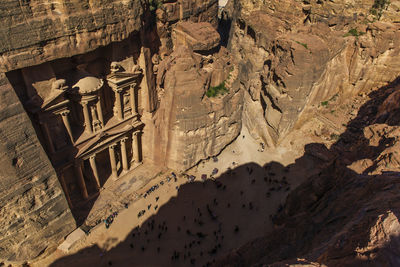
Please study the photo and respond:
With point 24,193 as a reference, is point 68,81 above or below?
above

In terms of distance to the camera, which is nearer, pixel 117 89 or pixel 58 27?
pixel 58 27

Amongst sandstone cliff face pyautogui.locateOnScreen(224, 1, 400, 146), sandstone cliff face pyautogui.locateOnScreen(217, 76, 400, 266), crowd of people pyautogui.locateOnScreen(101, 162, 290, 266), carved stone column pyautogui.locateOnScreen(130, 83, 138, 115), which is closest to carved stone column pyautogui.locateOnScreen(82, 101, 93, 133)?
carved stone column pyautogui.locateOnScreen(130, 83, 138, 115)

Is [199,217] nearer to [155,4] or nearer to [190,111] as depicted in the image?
[190,111]

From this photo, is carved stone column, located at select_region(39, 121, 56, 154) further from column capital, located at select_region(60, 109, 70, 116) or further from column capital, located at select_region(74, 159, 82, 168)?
column capital, located at select_region(74, 159, 82, 168)

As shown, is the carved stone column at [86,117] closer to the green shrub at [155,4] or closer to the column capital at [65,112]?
the column capital at [65,112]

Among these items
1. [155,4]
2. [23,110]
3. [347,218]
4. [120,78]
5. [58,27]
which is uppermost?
[58,27]

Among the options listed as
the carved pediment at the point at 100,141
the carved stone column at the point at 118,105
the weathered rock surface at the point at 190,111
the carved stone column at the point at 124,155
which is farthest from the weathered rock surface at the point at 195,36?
the carved stone column at the point at 124,155

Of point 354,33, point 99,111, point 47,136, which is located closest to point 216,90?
point 99,111

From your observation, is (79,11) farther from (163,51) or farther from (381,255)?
(381,255)
